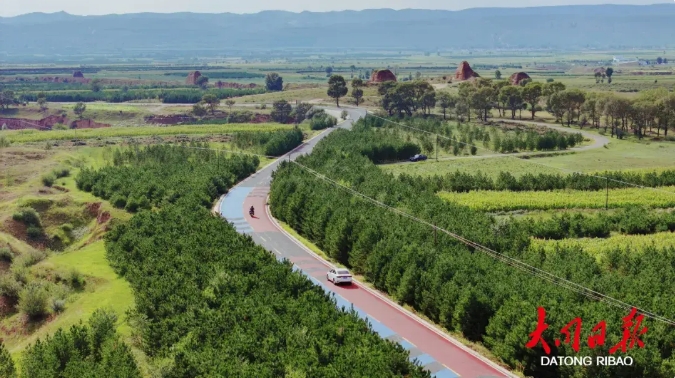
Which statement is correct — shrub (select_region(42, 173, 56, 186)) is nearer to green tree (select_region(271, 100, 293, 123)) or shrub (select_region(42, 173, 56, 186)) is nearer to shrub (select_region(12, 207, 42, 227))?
shrub (select_region(12, 207, 42, 227))

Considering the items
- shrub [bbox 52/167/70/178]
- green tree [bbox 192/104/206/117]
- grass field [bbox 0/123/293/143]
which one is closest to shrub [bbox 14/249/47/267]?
shrub [bbox 52/167/70/178]

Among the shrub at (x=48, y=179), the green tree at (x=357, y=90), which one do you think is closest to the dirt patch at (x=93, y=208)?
the shrub at (x=48, y=179)

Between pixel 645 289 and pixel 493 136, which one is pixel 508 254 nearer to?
pixel 645 289

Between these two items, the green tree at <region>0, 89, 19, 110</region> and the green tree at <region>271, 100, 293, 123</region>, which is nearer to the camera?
the green tree at <region>271, 100, 293, 123</region>

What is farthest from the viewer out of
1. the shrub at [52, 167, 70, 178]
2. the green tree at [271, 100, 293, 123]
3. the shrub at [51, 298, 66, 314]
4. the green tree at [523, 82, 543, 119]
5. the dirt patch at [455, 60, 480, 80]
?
the dirt patch at [455, 60, 480, 80]

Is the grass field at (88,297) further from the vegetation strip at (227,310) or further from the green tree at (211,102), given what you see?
the green tree at (211,102)

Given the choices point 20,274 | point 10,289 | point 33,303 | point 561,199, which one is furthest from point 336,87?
point 33,303
